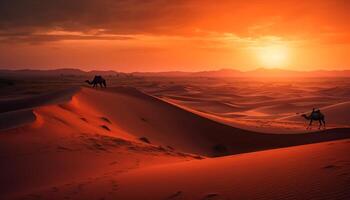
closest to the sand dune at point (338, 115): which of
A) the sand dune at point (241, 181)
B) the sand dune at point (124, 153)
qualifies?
the sand dune at point (124, 153)

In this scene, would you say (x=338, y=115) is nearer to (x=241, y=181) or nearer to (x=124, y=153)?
(x=124, y=153)

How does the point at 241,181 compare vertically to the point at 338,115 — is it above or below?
above

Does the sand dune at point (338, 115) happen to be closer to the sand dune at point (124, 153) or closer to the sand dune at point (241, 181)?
the sand dune at point (124, 153)

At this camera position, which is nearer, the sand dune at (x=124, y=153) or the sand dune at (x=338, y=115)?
the sand dune at (x=124, y=153)

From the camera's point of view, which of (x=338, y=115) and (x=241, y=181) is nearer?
(x=241, y=181)

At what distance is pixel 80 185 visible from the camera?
6621mm

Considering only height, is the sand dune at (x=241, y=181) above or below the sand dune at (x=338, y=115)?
above

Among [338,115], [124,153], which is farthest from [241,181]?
[338,115]

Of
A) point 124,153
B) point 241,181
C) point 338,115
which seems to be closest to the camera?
point 241,181

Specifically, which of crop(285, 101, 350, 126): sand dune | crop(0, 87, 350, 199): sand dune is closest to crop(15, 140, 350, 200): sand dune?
crop(0, 87, 350, 199): sand dune

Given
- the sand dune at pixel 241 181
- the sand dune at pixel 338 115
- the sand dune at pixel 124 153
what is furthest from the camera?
the sand dune at pixel 338 115

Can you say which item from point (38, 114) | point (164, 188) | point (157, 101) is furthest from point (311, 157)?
point (157, 101)

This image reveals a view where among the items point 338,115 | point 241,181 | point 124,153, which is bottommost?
point 338,115

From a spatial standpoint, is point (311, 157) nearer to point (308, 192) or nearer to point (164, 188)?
point (308, 192)
